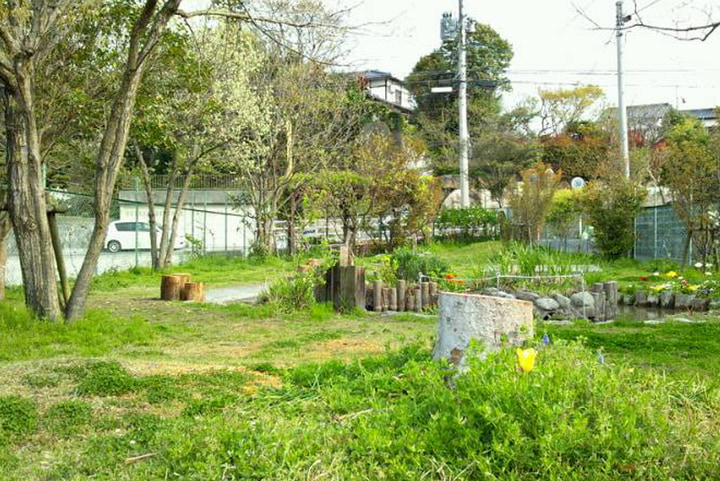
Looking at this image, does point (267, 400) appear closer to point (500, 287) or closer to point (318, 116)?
point (500, 287)

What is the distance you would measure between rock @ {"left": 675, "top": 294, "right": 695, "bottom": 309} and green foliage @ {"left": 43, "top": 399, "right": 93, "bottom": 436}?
32.5 feet

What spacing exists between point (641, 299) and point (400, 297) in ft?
14.3

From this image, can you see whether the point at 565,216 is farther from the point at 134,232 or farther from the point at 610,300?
the point at 610,300

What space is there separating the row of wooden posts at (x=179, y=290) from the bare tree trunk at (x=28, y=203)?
4.21 meters

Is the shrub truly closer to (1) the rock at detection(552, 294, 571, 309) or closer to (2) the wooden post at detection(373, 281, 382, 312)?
(2) the wooden post at detection(373, 281, 382, 312)

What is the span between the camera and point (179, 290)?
12078 millimetres

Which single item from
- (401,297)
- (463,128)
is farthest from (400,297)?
(463,128)

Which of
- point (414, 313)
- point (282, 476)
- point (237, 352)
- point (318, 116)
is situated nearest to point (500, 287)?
point (414, 313)

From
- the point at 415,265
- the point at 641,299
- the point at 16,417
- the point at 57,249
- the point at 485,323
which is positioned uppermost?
the point at 57,249

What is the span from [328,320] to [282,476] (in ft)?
21.5

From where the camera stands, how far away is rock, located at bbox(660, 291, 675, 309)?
40.0 ft

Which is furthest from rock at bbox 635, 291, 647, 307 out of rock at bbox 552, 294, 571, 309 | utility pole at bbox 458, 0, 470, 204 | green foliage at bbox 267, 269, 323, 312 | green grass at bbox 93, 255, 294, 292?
utility pole at bbox 458, 0, 470, 204

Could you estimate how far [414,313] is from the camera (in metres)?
10.7

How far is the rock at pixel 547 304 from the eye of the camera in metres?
10.9
